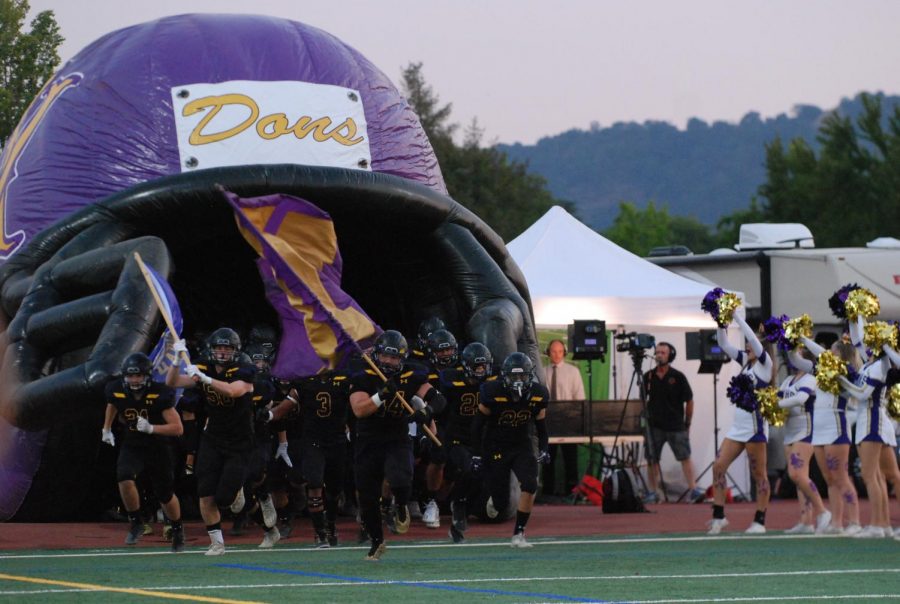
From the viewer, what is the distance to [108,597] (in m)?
8.54

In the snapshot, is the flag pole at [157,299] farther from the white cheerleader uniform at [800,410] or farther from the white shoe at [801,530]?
the white shoe at [801,530]

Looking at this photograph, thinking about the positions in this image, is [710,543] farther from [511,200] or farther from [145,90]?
[511,200]

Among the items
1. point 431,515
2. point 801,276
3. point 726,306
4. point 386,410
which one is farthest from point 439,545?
point 801,276

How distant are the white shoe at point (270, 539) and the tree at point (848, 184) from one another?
45020mm

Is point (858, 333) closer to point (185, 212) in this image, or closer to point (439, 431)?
point (439, 431)

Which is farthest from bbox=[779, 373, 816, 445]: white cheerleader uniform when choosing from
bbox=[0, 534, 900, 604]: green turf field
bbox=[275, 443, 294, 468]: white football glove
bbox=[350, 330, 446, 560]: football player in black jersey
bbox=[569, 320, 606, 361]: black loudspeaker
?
bbox=[569, 320, 606, 361]: black loudspeaker

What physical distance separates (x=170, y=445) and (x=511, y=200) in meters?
48.2

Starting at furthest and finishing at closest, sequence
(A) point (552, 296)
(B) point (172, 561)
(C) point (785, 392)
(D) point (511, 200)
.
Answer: (D) point (511, 200), (A) point (552, 296), (C) point (785, 392), (B) point (172, 561)

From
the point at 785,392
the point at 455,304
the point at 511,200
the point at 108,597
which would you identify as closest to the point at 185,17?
the point at 455,304

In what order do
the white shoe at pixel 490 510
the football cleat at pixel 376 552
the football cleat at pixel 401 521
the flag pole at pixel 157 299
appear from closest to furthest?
1. the football cleat at pixel 376 552
2. the flag pole at pixel 157 299
3. the football cleat at pixel 401 521
4. the white shoe at pixel 490 510

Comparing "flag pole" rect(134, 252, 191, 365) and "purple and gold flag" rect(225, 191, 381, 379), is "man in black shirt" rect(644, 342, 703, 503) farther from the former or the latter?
"flag pole" rect(134, 252, 191, 365)

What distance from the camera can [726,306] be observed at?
13.6 m

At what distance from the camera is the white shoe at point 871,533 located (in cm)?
1293

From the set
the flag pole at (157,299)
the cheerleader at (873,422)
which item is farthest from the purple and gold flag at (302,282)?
the cheerleader at (873,422)
